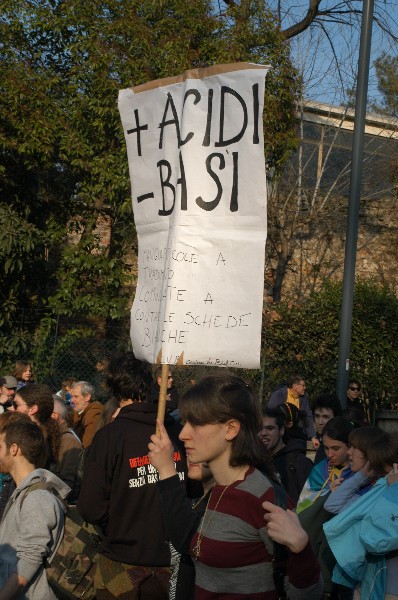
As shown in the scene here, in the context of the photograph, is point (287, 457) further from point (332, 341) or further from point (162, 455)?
point (332, 341)

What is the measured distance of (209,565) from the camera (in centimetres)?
323

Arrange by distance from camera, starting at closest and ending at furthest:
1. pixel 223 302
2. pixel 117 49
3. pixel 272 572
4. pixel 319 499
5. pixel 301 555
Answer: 1. pixel 301 555
2. pixel 272 572
3. pixel 223 302
4. pixel 319 499
5. pixel 117 49

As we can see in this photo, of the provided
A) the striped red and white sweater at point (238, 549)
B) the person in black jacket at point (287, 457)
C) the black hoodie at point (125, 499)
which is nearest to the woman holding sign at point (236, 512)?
the striped red and white sweater at point (238, 549)

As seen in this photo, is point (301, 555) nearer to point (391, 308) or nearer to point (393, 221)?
point (391, 308)

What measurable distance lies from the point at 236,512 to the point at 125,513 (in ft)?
5.37

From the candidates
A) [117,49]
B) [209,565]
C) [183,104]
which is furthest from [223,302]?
[117,49]

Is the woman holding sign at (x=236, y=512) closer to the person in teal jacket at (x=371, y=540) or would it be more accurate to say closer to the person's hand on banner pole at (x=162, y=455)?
the person's hand on banner pole at (x=162, y=455)

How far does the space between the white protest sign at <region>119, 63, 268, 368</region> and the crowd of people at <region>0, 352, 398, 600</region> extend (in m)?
0.26

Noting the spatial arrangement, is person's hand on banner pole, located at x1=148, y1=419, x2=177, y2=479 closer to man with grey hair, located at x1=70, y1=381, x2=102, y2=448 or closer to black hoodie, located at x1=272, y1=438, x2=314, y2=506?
black hoodie, located at x1=272, y1=438, x2=314, y2=506

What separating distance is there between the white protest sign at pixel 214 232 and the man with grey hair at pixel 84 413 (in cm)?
378

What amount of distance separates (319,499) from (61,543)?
1.74m

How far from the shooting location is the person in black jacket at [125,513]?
4.67 m

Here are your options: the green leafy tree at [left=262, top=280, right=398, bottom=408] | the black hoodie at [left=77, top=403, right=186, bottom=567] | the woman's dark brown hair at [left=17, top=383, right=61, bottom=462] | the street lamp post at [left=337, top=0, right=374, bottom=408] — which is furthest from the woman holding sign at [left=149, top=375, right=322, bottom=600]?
the green leafy tree at [left=262, top=280, right=398, bottom=408]

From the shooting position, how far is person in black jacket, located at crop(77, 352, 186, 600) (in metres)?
4.67
